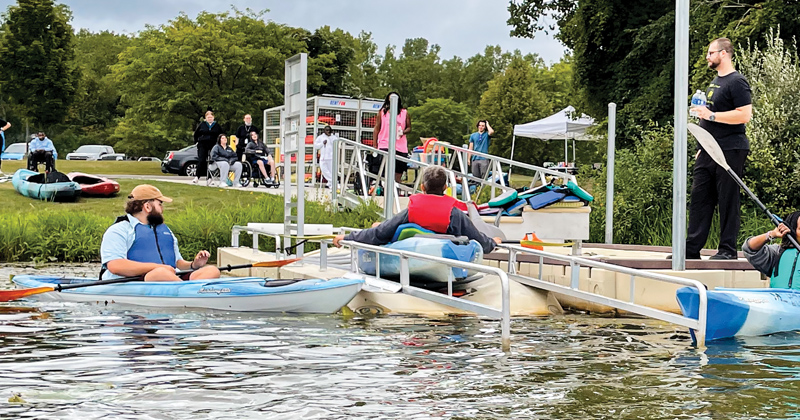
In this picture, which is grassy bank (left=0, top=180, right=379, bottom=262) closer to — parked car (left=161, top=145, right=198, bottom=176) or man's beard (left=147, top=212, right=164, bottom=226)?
man's beard (left=147, top=212, right=164, bottom=226)

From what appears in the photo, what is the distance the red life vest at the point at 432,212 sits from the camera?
9484 millimetres

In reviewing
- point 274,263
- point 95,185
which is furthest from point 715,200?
point 95,185

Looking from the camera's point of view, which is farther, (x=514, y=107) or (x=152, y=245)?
(x=514, y=107)

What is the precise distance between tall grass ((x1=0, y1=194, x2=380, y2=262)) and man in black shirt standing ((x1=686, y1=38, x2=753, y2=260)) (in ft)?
21.7

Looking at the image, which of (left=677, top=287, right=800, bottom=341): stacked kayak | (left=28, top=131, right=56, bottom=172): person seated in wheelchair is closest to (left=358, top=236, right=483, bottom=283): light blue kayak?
(left=677, top=287, right=800, bottom=341): stacked kayak

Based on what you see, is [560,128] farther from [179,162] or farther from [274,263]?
[274,263]

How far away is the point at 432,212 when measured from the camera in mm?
9484

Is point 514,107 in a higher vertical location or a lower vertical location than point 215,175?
higher

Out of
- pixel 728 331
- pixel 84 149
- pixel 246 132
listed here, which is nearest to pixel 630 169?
pixel 728 331

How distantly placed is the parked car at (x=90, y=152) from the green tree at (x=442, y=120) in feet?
67.0

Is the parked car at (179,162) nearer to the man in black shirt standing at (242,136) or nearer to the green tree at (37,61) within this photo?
the man in black shirt standing at (242,136)

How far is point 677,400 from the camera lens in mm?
6094

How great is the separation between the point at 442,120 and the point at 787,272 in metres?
61.9

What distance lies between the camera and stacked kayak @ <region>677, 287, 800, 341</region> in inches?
320
